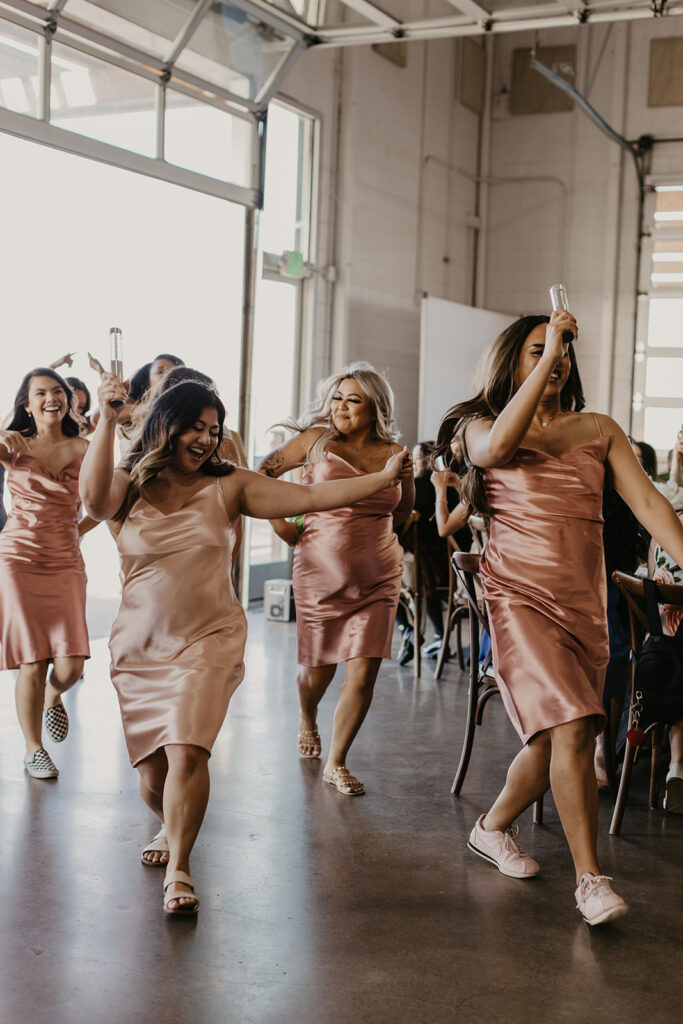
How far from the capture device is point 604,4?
6633 mm

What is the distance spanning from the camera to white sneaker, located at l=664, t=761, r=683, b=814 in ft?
13.7

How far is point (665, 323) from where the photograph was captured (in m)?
11.0

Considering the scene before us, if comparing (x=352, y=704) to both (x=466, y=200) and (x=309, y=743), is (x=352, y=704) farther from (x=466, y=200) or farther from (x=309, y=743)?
(x=466, y=200)

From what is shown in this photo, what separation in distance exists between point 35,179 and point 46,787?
403 cm

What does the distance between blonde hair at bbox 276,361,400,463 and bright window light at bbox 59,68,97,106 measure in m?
3.08

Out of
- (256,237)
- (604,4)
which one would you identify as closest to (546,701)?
(604,4)

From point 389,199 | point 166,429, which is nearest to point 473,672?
point 166,429

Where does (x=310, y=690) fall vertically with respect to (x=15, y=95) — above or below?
below

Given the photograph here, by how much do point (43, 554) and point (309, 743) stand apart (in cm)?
132

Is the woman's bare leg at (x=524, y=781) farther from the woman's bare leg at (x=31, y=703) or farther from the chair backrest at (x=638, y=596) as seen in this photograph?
the woman's bare leg at (x=31, y=703)

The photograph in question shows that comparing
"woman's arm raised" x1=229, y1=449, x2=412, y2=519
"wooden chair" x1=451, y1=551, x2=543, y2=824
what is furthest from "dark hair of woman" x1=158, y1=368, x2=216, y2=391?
"wooden chair" x1=451, y1=551, x2=543, y2=824

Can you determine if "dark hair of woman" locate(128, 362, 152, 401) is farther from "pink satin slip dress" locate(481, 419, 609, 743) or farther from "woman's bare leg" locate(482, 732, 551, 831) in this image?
"woman's bare leg" locate(482, 732, 551, 831)

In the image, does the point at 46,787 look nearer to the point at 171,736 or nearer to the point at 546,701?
the point at 171,736

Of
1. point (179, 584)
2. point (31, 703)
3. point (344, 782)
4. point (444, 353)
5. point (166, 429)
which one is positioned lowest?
point (344, 782)
